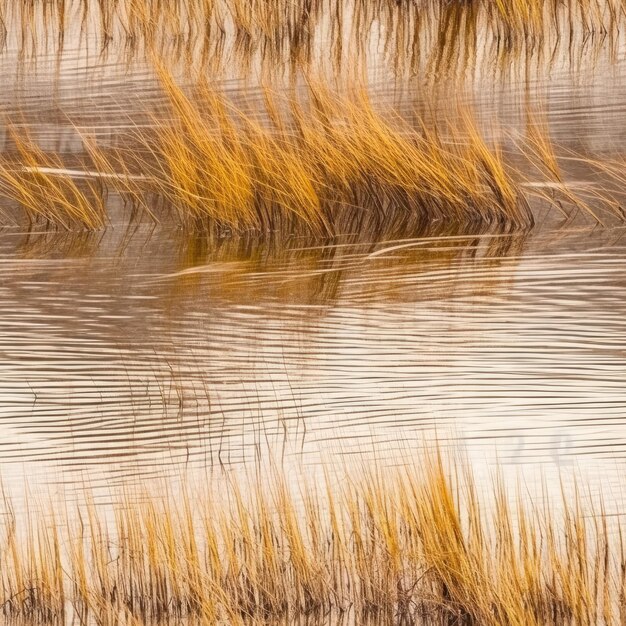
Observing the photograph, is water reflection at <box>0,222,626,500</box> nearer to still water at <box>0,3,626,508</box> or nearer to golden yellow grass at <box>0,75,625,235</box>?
still water at <box>0,3,626,508</box>

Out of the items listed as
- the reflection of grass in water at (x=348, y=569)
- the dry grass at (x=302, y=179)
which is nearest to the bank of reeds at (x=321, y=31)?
the dry grass at (x=302, y=179)

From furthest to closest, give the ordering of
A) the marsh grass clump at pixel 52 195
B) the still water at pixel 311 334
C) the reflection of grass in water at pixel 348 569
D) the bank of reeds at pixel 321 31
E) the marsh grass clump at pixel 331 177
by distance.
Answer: the bank of reeds at pixel 321 31 → the marsh grass clump at pixel 52 195 → the marsh grass clump at pixel 331 177 → the still water at pixel 311 334 → the reflection of grass in water at pixel 348 569

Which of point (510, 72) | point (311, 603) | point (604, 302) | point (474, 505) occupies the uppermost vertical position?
point (510, 72)

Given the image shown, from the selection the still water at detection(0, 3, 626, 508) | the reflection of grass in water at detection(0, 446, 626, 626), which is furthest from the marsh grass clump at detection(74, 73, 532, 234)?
the reflection of grass in water at detection(0, 446, 626, 626)

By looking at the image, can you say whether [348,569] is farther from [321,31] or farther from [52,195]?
[321,31]

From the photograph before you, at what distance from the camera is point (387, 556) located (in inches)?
132

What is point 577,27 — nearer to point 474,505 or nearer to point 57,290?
point 57,290

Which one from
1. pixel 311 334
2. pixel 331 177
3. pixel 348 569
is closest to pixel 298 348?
pixel 311 334

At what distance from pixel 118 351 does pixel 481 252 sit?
176 cm

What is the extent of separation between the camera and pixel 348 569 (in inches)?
132

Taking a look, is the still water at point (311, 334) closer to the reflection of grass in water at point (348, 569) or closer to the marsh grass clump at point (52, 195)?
the marsh grass clump at point (52, 195)

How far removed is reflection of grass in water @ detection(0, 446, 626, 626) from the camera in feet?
10.6

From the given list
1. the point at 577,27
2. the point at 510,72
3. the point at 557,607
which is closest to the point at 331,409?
the point at 557,607

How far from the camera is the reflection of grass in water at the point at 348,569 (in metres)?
3.24
